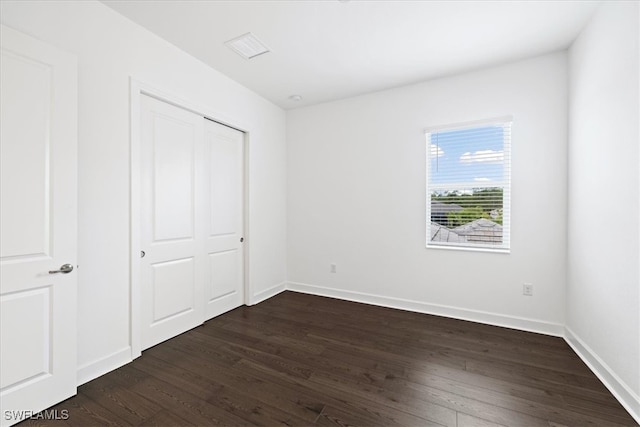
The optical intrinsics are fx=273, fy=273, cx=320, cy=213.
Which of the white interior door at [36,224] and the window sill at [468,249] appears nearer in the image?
the white interior door at [36,224]

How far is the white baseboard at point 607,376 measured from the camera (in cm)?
170

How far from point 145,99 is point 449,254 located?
3.61m

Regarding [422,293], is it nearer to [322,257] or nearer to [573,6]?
[322,257]

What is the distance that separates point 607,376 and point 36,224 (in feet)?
13.3

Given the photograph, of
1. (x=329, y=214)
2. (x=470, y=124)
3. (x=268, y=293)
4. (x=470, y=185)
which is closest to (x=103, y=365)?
(x=268, y=293)

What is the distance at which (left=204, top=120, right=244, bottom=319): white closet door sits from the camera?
127 inches

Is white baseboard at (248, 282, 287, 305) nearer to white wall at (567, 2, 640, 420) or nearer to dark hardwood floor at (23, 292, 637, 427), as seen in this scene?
dark hardwood floor at (23, 292, 637, 427)

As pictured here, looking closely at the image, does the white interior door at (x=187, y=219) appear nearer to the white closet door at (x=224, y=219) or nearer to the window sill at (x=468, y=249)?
the white closet door at (x=224, y=219)

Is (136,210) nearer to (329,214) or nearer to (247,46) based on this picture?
(247,46)

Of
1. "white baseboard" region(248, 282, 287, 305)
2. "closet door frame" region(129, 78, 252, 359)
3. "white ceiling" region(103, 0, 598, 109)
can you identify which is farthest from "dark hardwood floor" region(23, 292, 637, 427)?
"white ceiling" region(103, 0, 598, 109)

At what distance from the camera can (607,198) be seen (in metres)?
2.03

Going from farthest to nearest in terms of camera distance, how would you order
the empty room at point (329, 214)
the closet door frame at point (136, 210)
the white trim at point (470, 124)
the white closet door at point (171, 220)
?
the white trim at point (470, 124) < the white closet door at point (171, 220) < the closet door frame at point (136, 210) < the empty room at point (329, 214)

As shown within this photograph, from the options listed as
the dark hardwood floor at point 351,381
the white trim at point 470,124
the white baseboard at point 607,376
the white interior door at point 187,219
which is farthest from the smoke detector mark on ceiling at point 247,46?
the white baseboard at point 607,376

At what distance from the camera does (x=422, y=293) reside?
11.3ft
